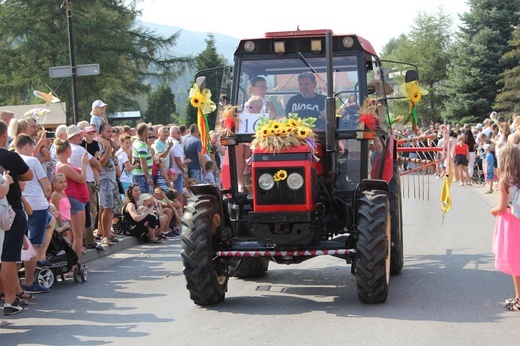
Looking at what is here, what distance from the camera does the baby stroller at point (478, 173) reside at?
1189 inches

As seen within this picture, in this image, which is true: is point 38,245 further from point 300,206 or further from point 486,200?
point 486,200

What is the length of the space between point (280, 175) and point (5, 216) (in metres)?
2.85

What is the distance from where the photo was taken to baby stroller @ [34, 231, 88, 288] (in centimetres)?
1066

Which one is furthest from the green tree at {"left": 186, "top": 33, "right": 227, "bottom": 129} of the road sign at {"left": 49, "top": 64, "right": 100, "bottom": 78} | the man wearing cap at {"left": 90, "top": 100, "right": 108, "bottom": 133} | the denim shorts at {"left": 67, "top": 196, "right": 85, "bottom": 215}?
the denim shorts at {"left": 67, "top": 196, "right": 85, "bottom": 215}

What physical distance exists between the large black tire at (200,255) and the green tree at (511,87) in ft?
116

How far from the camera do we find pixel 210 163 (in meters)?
18.2

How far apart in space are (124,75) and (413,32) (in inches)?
1321

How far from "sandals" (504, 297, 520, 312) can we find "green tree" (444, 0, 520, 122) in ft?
128

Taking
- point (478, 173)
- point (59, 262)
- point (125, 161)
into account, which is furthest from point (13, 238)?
point (478, 173)

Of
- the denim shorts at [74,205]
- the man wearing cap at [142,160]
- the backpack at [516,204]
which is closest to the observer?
the backpack at [516,204]

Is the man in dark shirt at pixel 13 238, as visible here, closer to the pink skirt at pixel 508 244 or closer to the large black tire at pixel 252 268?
the large black tire at pixel 252 268

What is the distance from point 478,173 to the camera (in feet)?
99.3

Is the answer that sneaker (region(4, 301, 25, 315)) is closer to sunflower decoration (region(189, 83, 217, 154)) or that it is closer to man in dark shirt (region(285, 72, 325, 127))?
sunflower decoration (region(189, 83, 217, 154))

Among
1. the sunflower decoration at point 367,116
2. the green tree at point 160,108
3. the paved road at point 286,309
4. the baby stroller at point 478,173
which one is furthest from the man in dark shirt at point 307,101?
the green tree at point 160,108
